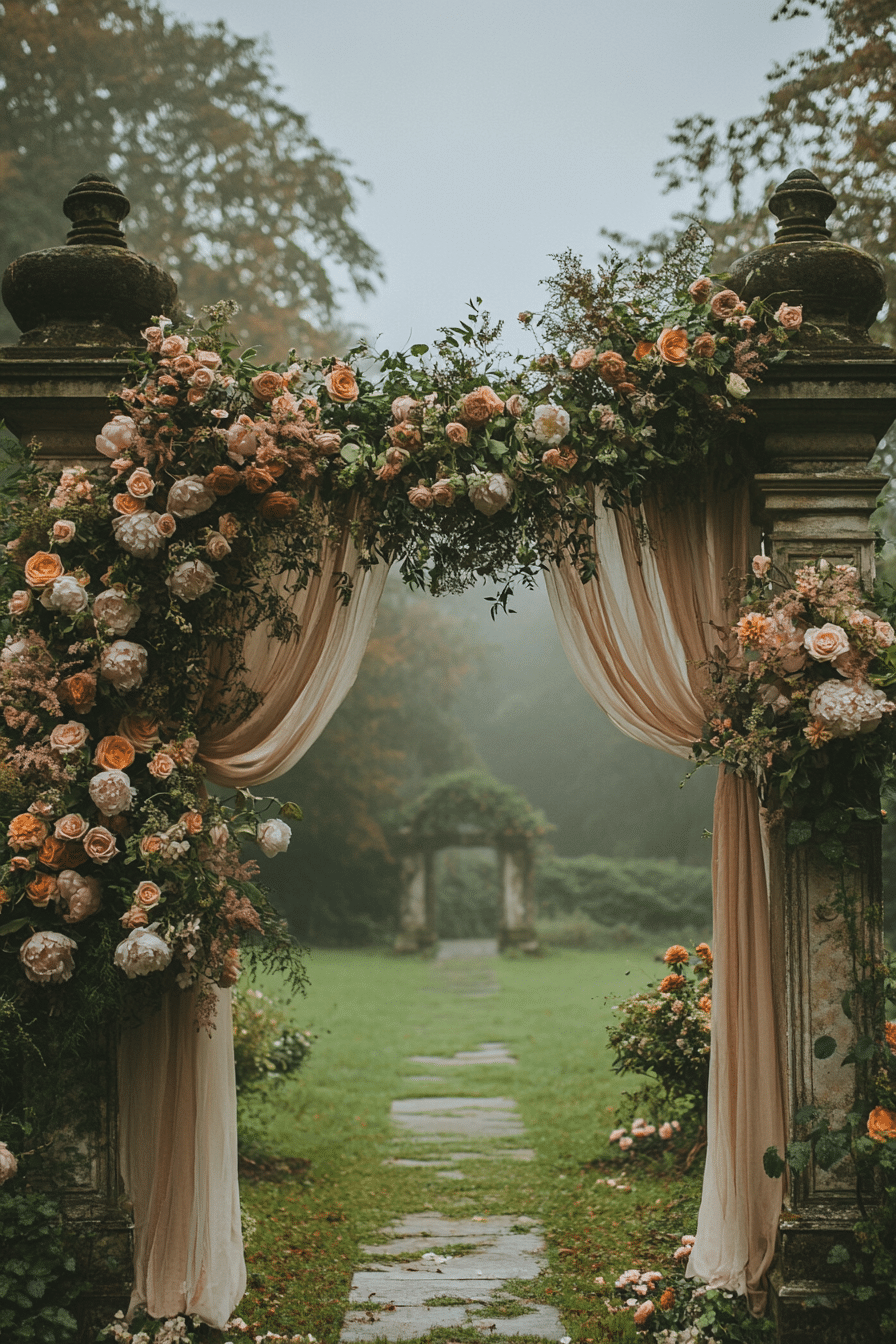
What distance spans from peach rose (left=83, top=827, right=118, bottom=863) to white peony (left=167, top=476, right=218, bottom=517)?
3.60 feet

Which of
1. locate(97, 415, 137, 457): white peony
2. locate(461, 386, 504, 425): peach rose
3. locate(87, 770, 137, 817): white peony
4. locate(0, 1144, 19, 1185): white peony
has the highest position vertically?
locate(461, 386, 504, 425): peach rose

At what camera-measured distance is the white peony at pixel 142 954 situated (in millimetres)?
3490

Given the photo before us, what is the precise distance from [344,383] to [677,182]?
6.36 m

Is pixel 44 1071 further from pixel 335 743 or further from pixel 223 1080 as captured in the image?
pixel 335 743

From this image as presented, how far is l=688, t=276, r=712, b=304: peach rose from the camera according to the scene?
385cm

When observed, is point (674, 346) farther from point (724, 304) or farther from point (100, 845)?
point (100, 845)

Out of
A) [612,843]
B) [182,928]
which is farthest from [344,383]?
[612,843]

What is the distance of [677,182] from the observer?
9102 mm

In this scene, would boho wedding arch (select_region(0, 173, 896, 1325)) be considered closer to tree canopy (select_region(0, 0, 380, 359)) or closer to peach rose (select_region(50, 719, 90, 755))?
peach rose (select_region(50, 719, 90, 755))

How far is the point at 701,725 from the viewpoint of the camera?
13.2ft

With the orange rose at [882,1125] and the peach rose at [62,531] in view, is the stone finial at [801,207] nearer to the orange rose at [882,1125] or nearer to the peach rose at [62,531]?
the peach rose at [62,531]

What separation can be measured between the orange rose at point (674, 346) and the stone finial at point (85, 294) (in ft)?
6.11

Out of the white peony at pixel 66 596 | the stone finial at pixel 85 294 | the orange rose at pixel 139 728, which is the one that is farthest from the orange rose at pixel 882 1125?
Answer: the stone finial at pixel 85 294

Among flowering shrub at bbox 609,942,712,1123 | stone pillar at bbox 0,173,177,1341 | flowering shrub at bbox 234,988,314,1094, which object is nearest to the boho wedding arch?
stone pillar at bbox 0,173,177,1341
